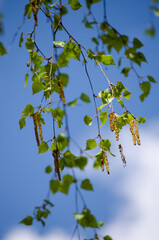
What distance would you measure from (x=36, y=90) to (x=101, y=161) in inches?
25.9

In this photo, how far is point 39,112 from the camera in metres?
1.80

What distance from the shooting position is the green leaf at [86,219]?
1.21 meters

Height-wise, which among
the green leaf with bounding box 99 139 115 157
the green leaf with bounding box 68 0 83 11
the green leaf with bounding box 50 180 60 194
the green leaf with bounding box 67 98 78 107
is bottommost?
the green leaf with bounding box 50 180 60 194

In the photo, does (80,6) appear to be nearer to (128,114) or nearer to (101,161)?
(128,114)

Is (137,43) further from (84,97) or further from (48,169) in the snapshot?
(48,169)

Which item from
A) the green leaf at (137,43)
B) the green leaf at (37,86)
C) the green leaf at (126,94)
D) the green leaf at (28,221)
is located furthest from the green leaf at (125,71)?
the green leaf at (28,221)

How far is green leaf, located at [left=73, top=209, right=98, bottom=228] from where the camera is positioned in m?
1.21

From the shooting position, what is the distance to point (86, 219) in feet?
4.03

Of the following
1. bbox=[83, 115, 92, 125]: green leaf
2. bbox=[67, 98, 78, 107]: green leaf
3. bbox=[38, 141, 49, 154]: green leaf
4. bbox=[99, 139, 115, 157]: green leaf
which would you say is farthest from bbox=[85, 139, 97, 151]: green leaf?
bbox=[67, 98, 78, 107]: green leaf

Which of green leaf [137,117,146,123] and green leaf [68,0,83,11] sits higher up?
green leaf [68,0,83,11]

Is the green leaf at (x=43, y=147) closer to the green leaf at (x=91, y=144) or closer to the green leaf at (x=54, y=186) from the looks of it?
the green leaf at (x=91, y=144)

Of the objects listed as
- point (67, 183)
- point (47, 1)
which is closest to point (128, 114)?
point (67, 183)

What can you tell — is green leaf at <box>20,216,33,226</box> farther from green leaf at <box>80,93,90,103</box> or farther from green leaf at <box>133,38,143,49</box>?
green leaf at <box>133,38,143,49</box>

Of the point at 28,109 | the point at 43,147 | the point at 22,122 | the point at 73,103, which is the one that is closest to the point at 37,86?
the point at 28,109
